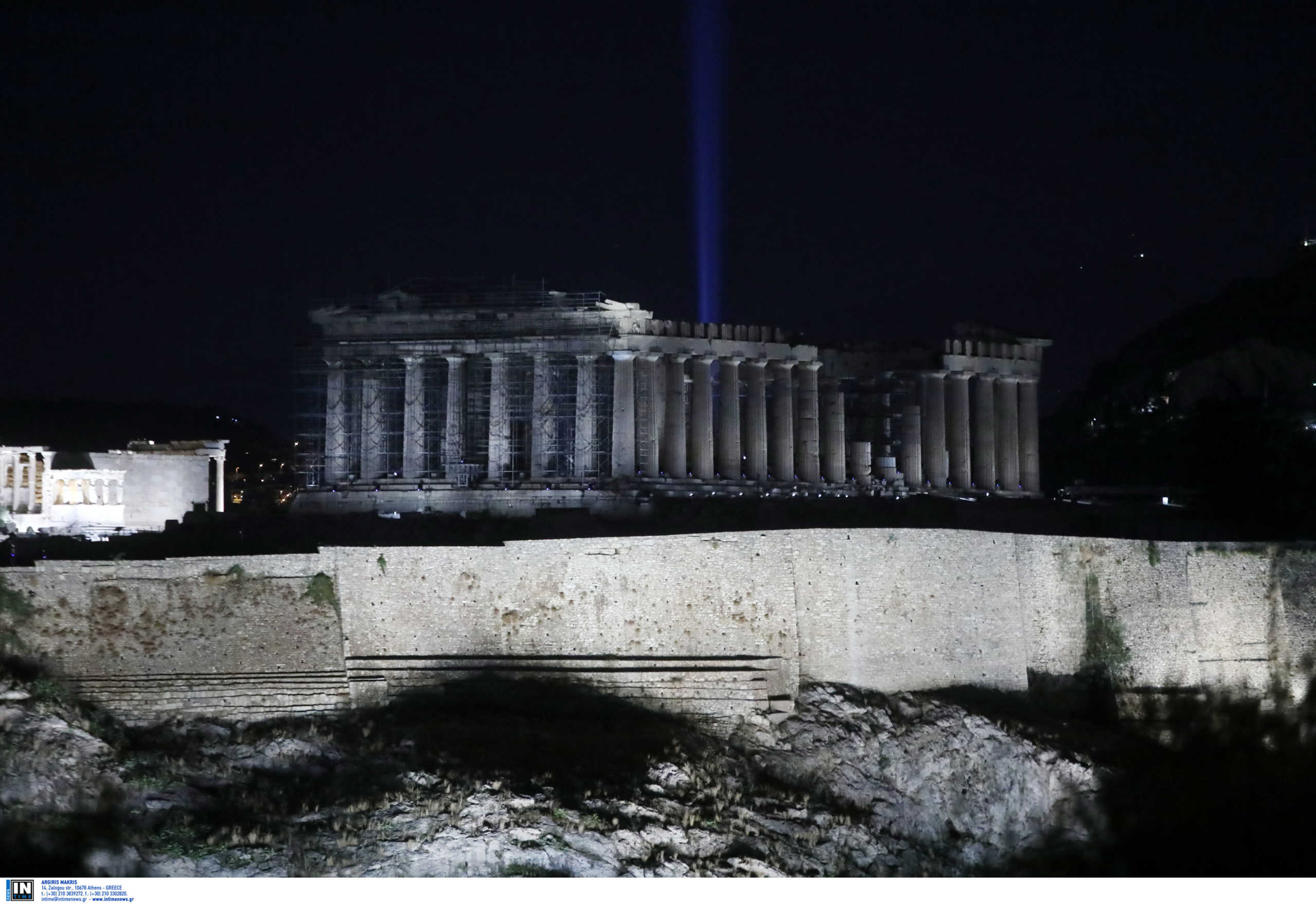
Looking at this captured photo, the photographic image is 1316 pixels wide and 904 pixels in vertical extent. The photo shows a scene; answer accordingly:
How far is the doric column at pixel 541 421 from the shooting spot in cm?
6794

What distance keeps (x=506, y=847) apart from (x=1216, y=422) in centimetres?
3776

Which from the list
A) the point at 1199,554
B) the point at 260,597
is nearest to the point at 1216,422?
the point at 1199,554

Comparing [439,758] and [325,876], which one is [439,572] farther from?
[325,876]

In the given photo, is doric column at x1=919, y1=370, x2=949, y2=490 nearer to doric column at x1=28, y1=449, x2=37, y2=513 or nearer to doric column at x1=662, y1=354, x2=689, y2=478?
A: doric column at x1=662, y1=354, x2=689, y2=478

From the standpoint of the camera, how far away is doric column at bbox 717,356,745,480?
6931 centimetres

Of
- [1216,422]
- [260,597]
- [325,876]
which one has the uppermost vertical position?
[1216,422]

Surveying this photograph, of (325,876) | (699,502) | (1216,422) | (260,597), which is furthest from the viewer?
(1216,422)

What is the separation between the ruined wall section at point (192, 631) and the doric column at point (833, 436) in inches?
1059

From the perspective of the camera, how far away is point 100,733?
46000 mm

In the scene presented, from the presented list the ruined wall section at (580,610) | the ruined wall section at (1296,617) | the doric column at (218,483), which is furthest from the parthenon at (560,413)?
the ruined wall section at (1296,617)

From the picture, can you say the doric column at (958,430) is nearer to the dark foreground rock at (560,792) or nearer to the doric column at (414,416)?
the doric column at (414,416)

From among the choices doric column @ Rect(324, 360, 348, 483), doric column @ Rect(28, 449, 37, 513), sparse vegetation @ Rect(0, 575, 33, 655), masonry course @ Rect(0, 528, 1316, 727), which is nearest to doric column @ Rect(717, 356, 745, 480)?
doric column @ Rect(324, 360, 348, 483)

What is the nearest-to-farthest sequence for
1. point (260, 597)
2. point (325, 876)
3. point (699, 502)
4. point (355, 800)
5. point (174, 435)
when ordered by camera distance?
point (325, 876), point (355, 800), point (260, 597), point (699, 502), point (174, 435)

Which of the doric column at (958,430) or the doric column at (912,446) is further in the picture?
the doric column at (958,430)
